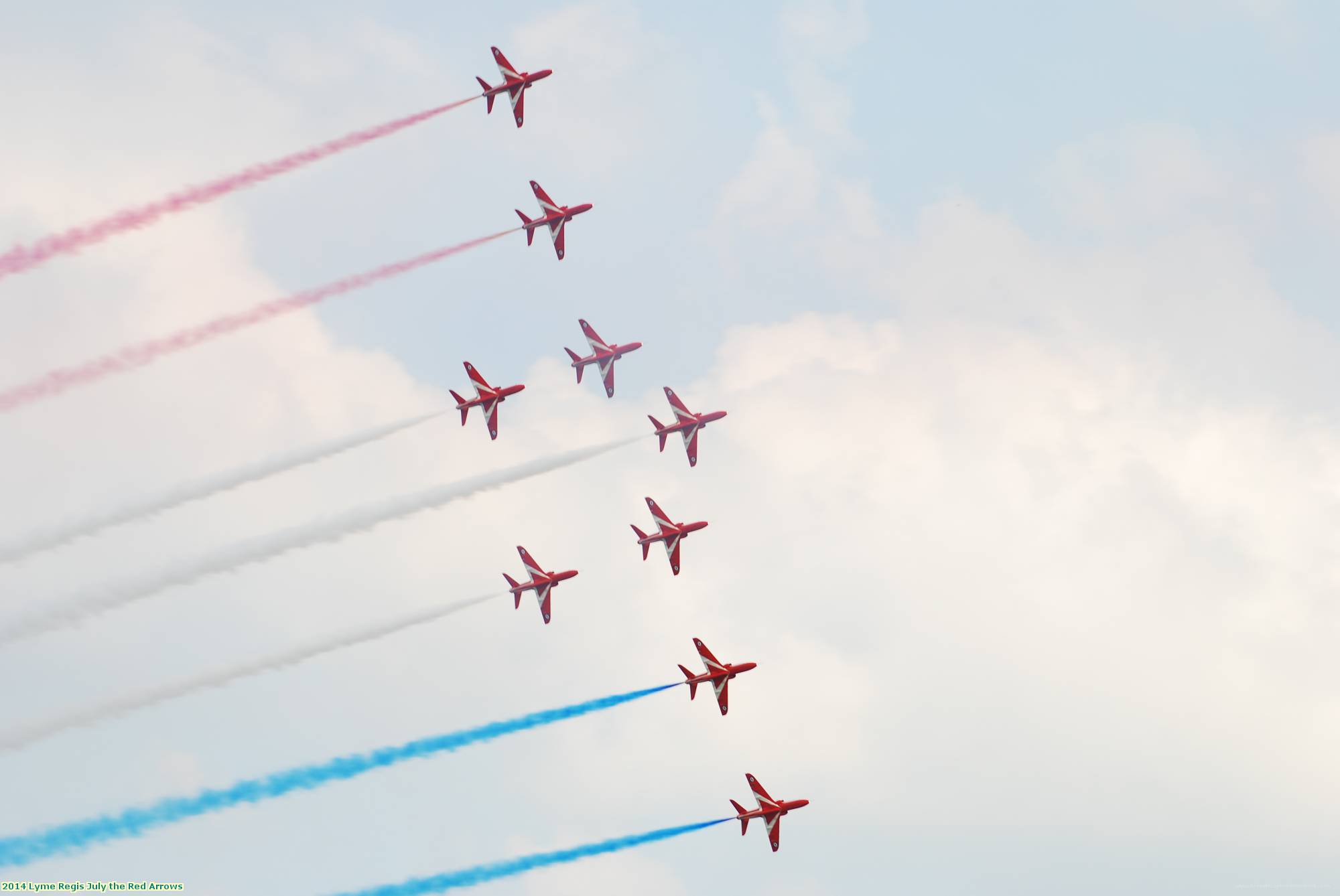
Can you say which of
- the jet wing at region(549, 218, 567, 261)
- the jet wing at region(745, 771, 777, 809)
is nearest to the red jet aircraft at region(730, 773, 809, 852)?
the jet wing at region(745, 771, 777, 809)

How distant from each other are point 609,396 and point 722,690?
73.7 ft

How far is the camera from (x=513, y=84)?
393ft

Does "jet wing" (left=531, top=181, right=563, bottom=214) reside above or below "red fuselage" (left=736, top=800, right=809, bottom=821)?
above

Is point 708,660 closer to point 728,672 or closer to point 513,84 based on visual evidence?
point 728,672

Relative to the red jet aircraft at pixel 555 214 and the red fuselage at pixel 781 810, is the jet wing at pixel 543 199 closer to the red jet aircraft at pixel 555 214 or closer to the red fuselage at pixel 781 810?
the red jet aircraft at pixel 555 214

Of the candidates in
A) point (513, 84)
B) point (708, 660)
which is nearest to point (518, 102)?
point (513, 84)

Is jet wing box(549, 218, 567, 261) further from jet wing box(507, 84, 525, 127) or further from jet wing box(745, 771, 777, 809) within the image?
jet wing box(745, 771, 777, 809)

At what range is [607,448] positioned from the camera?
12119cm

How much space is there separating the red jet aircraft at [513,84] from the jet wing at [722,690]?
33831 millimetres

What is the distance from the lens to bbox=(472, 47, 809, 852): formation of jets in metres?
116

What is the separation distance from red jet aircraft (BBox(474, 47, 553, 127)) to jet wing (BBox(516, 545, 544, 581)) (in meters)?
25.2

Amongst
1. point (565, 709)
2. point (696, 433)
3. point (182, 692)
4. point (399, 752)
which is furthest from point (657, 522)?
point (182, 692)

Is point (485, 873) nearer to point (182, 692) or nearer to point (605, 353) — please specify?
point (182, 692)

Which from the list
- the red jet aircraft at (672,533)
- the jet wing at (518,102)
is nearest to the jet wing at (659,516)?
the red jet aircraft at (672,533)
